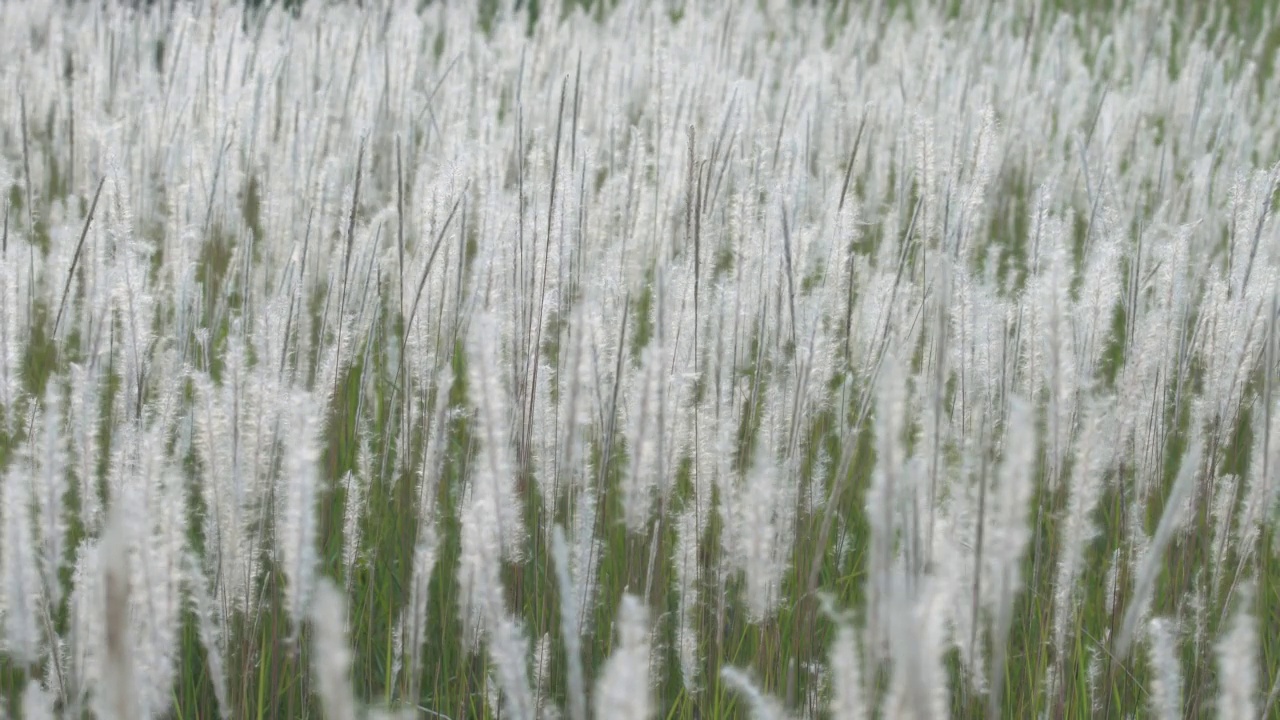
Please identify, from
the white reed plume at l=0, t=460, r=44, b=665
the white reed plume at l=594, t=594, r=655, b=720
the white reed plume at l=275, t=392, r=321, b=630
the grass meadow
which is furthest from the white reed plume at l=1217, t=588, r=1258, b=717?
the white reed plume at l=0, t=460, r=44, b=665

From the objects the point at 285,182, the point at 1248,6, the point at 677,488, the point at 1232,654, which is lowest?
the point at 677,488

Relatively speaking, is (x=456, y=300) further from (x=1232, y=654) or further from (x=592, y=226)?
(x=1232, y=654)

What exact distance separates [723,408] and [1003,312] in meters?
0.42

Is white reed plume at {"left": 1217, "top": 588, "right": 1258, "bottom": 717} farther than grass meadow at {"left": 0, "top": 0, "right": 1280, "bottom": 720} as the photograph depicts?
No

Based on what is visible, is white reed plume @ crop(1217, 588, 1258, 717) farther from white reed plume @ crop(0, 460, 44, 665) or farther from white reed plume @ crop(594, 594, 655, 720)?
white reed plume @ crop(0, 460, 44, 665)

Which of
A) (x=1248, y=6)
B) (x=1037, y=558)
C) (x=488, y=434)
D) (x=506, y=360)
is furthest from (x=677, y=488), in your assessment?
(x=1248, y=6)

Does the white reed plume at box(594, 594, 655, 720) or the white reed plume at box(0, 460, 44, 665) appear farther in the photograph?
the white reed plume at box(0, 460, 44, 665)

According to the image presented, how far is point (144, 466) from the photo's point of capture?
101cm

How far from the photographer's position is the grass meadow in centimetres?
94

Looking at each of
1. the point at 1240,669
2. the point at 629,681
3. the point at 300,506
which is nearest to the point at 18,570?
the point at 300,506

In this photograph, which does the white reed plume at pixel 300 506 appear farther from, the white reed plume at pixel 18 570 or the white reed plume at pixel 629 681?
the white reed plume at pixel 629 681

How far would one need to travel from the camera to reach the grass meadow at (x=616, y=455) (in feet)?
3.10

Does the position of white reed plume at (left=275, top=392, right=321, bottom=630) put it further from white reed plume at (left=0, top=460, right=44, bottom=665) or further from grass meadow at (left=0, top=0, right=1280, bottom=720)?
white reed plume at (left=0, top=460, right=44, bottom=665)

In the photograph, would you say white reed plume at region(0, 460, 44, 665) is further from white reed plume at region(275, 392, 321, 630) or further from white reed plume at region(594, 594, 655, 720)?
white reed plume at region(594, 594, 655, 720)
